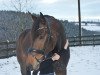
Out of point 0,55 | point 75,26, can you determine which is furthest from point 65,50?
point 75,26

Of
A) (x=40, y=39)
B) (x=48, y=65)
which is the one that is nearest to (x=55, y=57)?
(x=48, y=65)

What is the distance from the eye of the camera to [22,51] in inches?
249

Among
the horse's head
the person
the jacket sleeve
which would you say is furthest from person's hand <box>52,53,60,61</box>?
the horse's head

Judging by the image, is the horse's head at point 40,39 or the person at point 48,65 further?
the person at point 48,65

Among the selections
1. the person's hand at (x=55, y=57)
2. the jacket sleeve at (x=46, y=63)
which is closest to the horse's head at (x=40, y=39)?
the person's hand at (x=55, y=57)

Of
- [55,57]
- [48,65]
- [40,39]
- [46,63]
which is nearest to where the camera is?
[40,39]

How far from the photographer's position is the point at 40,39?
4258mm

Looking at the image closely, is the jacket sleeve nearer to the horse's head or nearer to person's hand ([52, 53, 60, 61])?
person's hand ([52, 53, 60, 61])

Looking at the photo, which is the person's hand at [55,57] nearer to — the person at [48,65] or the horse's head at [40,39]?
the person at [48,65]

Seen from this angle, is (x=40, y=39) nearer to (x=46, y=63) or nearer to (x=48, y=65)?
(x=46, y=63)

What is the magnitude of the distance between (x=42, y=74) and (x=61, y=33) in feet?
2.80

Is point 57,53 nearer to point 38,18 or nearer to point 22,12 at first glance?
point 38,18

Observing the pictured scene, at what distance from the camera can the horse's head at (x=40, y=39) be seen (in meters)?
4.25

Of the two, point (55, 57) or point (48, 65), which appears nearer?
point (55, 57)
